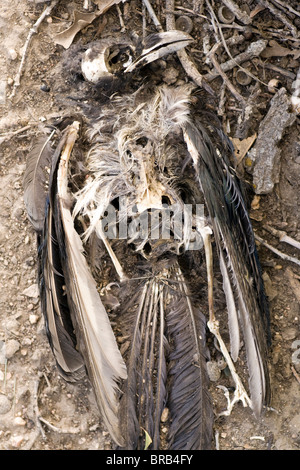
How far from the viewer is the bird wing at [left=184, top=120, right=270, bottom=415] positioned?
3197mm

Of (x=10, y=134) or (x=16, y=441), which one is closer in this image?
(x=16, y=441)

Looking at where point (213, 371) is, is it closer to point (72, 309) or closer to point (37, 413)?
point (72, 309)

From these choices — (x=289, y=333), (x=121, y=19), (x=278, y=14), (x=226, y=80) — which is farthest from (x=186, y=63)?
(x=289, y=333)

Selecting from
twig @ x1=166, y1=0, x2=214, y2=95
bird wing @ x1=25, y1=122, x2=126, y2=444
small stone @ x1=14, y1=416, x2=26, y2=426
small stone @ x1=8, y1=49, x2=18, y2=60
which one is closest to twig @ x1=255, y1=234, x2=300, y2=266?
twig @ x1=166, y1=0, x2=214, y2=95

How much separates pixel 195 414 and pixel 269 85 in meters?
2.03

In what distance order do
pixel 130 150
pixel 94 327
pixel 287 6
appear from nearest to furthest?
pixel 94 327
pixel 130 150
pixel 287 6

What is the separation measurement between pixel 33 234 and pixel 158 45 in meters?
1.34

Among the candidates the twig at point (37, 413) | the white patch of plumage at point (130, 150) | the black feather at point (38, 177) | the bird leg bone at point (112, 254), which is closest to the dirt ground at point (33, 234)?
the twig at point (37, 413)

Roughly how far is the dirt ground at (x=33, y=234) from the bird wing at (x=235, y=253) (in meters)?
0.26

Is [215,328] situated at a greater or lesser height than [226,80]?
lesser

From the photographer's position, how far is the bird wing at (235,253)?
3197 millimetres

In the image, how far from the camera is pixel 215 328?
3387 millimetres

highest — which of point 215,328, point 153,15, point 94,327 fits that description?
point 153,15

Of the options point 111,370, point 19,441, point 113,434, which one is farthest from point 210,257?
point 19,441
